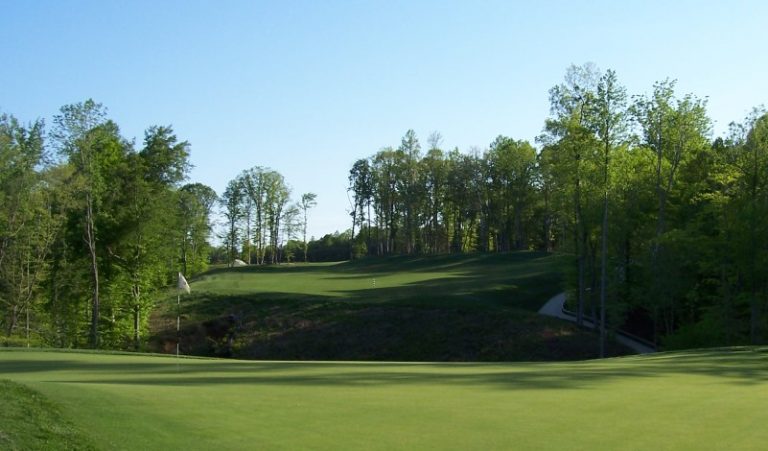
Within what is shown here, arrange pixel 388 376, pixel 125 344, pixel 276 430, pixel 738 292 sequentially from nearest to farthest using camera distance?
pixel 276 430 → pixel 388 376 → pixel 738 292 → pixel 125 344

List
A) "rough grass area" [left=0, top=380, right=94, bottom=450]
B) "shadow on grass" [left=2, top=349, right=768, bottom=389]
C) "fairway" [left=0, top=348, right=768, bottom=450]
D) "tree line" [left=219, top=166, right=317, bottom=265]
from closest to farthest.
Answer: "rough grass area" [left=0, top=380, right=94, bottom=450]
"fairway" [left=0, top=348, right=768, bottom=450]
"shadow on grass" [left=2, top=349, right=768, bottom=389]
"tree line" [left=219, top=166, right=317, bottom=265]

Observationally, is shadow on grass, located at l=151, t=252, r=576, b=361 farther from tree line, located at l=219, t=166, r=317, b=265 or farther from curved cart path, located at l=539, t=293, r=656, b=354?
tree line, located at l=219, t=166, r=317, b=265

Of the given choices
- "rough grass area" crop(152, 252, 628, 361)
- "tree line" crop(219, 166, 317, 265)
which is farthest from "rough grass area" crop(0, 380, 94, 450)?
"tree line" crop(219, 166, 317, 265)

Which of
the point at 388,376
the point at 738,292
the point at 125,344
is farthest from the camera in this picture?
the point at 125,344

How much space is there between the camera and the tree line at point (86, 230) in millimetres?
43094

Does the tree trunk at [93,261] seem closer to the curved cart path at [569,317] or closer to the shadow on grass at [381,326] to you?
the shadow on grass at [381,326]

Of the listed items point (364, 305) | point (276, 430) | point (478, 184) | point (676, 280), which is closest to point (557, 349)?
point (676, 280)

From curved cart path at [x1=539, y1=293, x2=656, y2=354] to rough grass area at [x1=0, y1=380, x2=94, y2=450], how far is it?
41417 millimetres

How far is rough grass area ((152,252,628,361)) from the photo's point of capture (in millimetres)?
44094

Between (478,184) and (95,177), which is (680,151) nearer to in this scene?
(95,177)

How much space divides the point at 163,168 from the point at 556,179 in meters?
26.5

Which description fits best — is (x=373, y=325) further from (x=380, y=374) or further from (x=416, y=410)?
(x=416, y=410)

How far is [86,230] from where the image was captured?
46.0 m

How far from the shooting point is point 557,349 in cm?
4419
